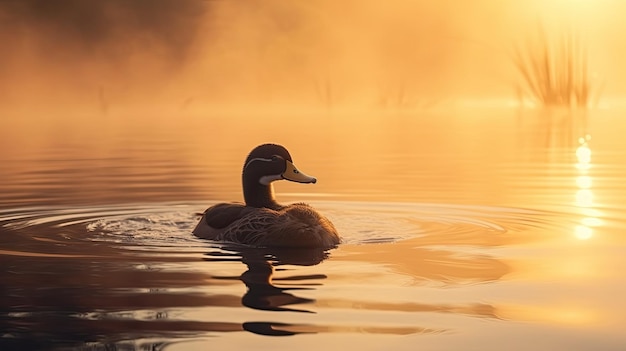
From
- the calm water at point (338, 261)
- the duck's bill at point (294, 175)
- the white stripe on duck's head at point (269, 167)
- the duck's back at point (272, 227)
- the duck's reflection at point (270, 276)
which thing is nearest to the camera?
the calm water at point (338, 261)

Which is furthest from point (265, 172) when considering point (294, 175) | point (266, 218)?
point (266, 218)

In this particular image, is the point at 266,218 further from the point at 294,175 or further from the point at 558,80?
the point at 558,80

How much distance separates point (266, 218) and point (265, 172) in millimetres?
1290

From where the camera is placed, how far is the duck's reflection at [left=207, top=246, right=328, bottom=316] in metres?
7.68

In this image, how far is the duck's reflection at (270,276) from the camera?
768 cm

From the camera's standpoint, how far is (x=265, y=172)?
1194 cm

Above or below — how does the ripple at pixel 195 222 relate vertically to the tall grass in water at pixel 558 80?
below

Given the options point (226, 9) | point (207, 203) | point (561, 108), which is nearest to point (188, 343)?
point (207, 203)

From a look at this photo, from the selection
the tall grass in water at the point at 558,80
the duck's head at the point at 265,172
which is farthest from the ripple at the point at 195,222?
the tall grass in water at the point at 558,80

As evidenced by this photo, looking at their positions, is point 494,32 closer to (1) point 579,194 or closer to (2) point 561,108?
(2) point 561,108

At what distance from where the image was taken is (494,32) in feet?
274

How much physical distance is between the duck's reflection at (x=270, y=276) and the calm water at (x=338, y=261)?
0.06ft

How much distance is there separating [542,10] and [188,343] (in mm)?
79245

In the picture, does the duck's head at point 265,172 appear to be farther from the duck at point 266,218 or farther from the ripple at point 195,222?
the ripple at point 195,222
